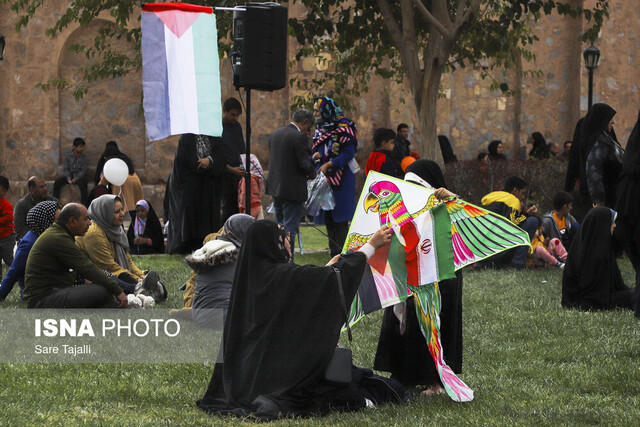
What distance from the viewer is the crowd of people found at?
493cm

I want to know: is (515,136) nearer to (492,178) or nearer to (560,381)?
(492,178)

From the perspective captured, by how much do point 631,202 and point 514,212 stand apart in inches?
130

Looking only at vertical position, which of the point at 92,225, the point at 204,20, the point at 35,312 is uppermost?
the point at 204,20

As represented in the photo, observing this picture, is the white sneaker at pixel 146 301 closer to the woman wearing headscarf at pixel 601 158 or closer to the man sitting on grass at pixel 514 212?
the man sitting on grass at pixel 514 212

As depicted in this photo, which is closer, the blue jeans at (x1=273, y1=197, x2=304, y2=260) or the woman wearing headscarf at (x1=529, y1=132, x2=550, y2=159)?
the blue jeans at (x1=273, y1=197, x2=304, y2=260)

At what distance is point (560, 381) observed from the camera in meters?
5.61

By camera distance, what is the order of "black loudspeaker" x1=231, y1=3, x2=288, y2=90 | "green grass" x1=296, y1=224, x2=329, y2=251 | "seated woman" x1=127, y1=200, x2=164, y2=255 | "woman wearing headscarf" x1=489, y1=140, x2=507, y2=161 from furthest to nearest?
"woman wearing headscarf" x1=489, y1=140, x2=507, y2=161 → "green grass" x1=296, y1=224, x2=329, y2=251 → "seated woman" x1=127, y1=200, x2=164, y2=255 → "black loudspeaker" x1=231, y1=3, x2=288, y2=90

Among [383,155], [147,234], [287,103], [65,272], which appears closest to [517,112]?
[287,103]

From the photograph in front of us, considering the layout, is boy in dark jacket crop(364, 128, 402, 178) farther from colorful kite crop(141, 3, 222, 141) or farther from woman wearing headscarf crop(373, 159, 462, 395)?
woman wearing headscarf crop(373, 159, 462, 395)

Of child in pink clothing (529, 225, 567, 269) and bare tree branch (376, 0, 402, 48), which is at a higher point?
bare tree branch (376, 0, 402, 48)

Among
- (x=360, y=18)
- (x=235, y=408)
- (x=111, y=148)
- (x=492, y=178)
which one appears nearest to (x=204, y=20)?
(x=235, y=408)

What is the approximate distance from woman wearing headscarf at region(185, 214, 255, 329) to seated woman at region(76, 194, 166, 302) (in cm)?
119

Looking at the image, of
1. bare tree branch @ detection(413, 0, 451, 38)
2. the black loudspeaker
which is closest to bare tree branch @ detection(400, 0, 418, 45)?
bare tree branch @ detection(413, 0, 451, 38)

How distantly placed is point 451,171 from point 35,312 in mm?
8727
